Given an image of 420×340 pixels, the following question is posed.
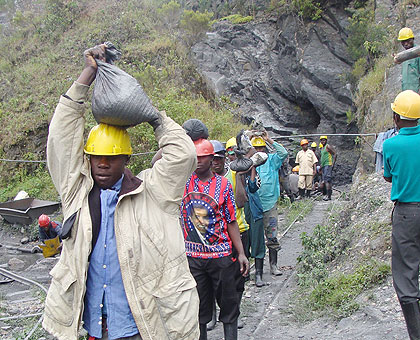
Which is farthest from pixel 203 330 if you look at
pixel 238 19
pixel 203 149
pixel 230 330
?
pixel 238 19

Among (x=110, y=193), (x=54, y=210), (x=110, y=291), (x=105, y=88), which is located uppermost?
(x=105, y=88)

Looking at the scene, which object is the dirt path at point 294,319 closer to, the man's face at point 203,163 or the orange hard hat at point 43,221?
the man's face at point 203,163

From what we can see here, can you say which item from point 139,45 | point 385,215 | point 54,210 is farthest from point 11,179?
point 385,215

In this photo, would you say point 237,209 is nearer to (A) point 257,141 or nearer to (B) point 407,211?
(A) point 257,141

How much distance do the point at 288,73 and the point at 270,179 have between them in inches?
582

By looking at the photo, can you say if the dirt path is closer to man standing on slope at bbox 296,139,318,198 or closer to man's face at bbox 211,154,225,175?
man's face at bbox 211,154,225,175

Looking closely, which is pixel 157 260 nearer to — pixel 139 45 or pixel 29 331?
pixel 29 331

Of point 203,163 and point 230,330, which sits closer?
point 203,163

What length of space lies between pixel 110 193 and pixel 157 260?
1.45ft

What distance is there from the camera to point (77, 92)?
250cm

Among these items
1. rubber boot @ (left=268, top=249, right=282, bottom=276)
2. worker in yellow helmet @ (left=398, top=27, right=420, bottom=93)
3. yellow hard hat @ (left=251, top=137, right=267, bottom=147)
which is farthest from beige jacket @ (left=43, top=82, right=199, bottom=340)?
worker in yellow helmet @ (left=398, top=27, right=420, bottom=93)

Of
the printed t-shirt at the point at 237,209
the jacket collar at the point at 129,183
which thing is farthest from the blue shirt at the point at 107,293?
the printed t-shirt at the point at 237,209

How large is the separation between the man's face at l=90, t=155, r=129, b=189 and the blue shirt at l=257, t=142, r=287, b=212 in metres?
4.22

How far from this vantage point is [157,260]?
240 cm
